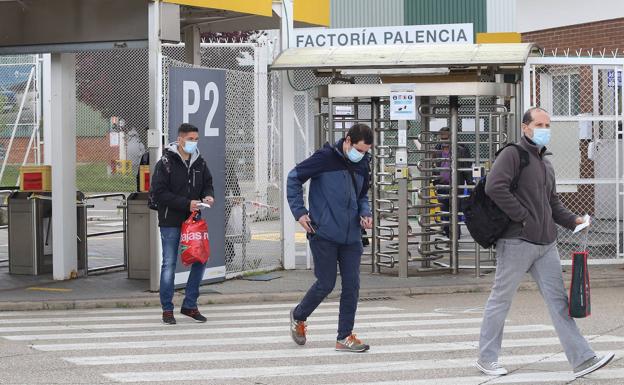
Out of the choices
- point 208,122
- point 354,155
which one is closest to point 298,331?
point 354,155

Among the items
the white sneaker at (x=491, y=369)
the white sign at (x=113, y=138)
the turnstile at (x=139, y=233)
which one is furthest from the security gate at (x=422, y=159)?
the white sign at (x=113, y=138)

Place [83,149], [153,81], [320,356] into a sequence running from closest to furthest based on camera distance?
1. [320,356]
2. [153,81]
3. [83,149]

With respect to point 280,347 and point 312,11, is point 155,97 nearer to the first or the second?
point 312,11

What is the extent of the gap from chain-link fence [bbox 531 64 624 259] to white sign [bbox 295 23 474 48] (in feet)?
30.1

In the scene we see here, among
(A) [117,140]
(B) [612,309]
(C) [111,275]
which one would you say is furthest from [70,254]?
(A) [117,140]

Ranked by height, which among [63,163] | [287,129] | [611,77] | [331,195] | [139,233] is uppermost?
[611,77]

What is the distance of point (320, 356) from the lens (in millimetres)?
9625

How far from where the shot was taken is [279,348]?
10086mm

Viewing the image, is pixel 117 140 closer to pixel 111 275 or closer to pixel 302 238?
pixel 302 238

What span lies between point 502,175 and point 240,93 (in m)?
7.64

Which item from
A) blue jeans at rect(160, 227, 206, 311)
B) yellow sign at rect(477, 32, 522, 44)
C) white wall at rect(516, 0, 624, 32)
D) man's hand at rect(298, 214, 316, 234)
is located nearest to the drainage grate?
blue jeans at rect(160, 227, 206, 311)

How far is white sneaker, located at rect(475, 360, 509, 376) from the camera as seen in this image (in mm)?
8613

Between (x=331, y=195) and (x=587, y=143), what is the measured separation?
27.6 ft

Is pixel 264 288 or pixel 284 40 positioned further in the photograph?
pixel 284 40
